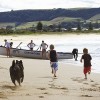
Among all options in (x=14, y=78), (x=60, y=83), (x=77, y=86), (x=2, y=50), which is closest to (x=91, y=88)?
(x=77, y=86)

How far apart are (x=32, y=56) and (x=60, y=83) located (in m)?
18.0

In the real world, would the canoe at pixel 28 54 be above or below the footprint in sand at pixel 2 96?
above

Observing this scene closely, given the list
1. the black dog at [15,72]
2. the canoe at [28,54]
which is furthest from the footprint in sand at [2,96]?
the canoe at [28,54]

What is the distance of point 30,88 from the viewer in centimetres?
1163

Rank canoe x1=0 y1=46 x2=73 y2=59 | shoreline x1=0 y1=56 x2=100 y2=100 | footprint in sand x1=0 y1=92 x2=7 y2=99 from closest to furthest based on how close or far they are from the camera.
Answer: footprint in sand x1=0 y1=92 x2=7 y2=99
shoreline x1=0 y1=56 x2=100 y2=100
canoe x1=0 y1=46 x2=73 y2=59

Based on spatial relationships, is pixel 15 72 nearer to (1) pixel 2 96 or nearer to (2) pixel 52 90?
(2) pixel 52 90

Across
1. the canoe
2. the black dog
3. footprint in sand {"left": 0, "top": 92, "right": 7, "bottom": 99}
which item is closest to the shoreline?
footprint in sand {"left": 0, "top": 92, "right": 7, "bottom": 99}

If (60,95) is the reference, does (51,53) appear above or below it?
above

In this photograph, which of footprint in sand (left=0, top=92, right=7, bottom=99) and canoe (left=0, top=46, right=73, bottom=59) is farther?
canoe (left=0, top=46, right=73, bottom=59)

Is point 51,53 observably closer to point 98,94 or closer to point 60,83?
point 60,83

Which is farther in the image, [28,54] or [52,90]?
[28,54]

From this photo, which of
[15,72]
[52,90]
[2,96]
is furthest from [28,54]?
[2,96]

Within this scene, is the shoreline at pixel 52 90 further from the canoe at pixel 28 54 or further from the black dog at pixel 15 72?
the canoe at pixel 28 54

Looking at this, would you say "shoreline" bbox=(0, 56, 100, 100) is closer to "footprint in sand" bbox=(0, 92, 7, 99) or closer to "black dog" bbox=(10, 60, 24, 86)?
"footprint in sand" bbox=(0, 92, 7, 99)
